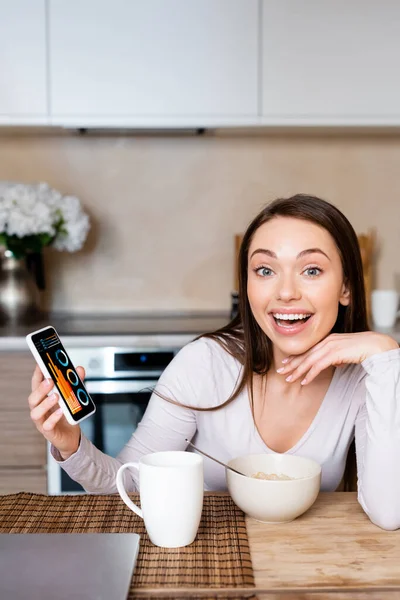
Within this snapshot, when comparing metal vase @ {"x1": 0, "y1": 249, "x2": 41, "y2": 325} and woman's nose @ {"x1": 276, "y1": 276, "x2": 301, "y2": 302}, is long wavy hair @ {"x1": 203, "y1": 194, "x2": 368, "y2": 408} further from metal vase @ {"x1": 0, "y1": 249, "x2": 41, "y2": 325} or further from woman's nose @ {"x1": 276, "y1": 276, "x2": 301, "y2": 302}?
metal vase @ {"x1": 0, "y1": 249, "x2": 41, "y2": 325}

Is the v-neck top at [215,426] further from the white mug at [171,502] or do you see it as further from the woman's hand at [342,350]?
the white mug at [171,502]

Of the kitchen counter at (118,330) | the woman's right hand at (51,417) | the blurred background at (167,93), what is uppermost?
the blurred background at (167,93)

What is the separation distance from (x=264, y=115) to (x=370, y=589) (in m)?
1.87

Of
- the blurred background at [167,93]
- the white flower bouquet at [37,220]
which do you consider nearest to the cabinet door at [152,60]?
the blurred background at [167,93]

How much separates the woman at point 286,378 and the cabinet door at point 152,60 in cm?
112

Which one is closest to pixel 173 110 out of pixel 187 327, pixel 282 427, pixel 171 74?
pixel 171 74

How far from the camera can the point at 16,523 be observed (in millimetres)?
968

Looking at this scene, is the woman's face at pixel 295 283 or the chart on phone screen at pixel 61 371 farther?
the woman's face at pixel 295 283

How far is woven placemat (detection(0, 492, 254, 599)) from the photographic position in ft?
2.67

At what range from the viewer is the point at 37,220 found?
2342 mm

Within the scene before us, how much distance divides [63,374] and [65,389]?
0.02 metres

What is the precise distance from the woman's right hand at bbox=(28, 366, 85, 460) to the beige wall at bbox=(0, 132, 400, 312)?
161 cm

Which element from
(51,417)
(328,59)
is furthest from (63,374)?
(328,59)

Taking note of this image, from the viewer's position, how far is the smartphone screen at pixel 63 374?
3.27 feet
